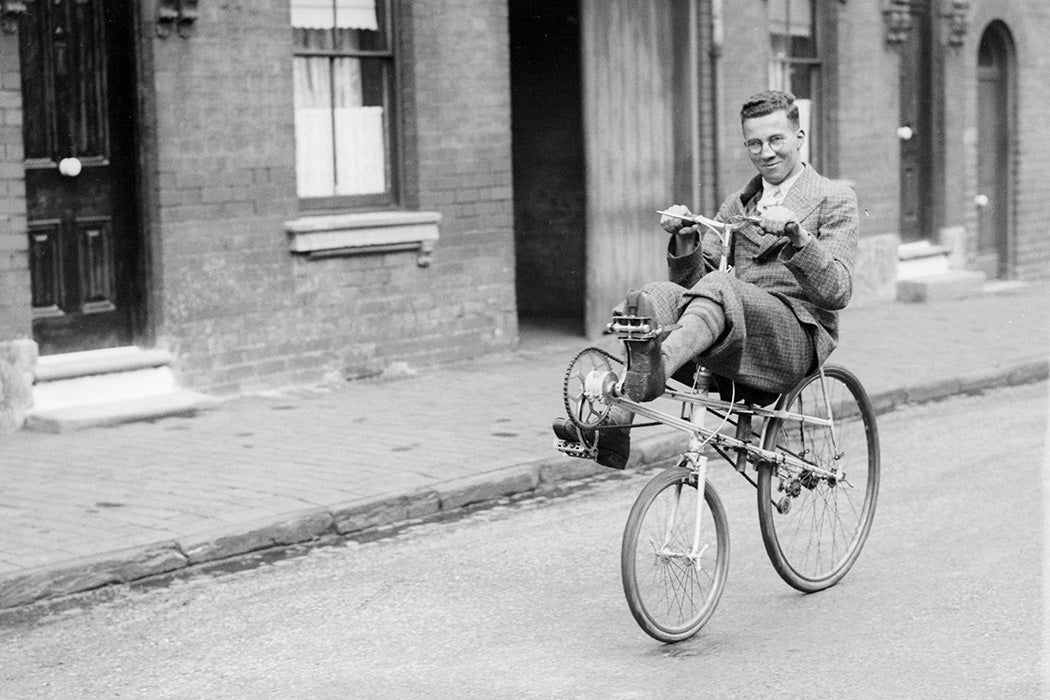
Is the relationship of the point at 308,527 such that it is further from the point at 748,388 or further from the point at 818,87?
the point at 818,87

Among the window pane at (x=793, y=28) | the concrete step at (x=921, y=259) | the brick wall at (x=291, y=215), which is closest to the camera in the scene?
the brick wall at (x=291, y=215)

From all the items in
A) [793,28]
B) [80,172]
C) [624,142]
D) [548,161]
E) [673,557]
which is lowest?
[673,557]

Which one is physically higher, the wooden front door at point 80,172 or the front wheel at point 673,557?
the wooden front door at point 80,172

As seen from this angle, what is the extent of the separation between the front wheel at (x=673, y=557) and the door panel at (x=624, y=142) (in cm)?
814

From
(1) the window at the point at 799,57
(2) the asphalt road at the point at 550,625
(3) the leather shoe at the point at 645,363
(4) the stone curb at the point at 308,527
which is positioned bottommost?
(2) the asphalt road at the point at 550,625

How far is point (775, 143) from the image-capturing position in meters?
6.07

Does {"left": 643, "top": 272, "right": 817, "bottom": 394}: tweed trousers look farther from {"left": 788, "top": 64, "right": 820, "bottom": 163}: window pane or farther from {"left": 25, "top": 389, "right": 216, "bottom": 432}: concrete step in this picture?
{"left": 788, "top": 64, "right": 820, "bottom": 163}: window pane

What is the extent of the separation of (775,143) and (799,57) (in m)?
10.4

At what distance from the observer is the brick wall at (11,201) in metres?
9.88

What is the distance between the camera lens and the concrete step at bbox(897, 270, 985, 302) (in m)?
16.8

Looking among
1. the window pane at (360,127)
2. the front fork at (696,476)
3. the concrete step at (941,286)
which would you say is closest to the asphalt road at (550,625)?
the front fork at (696,476)

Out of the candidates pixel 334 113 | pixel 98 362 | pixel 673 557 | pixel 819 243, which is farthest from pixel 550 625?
pixel 334 113

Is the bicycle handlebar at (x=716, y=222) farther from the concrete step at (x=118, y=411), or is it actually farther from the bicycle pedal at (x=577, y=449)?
the concrete step at (x=118, y=411)

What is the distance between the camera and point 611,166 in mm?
13953
